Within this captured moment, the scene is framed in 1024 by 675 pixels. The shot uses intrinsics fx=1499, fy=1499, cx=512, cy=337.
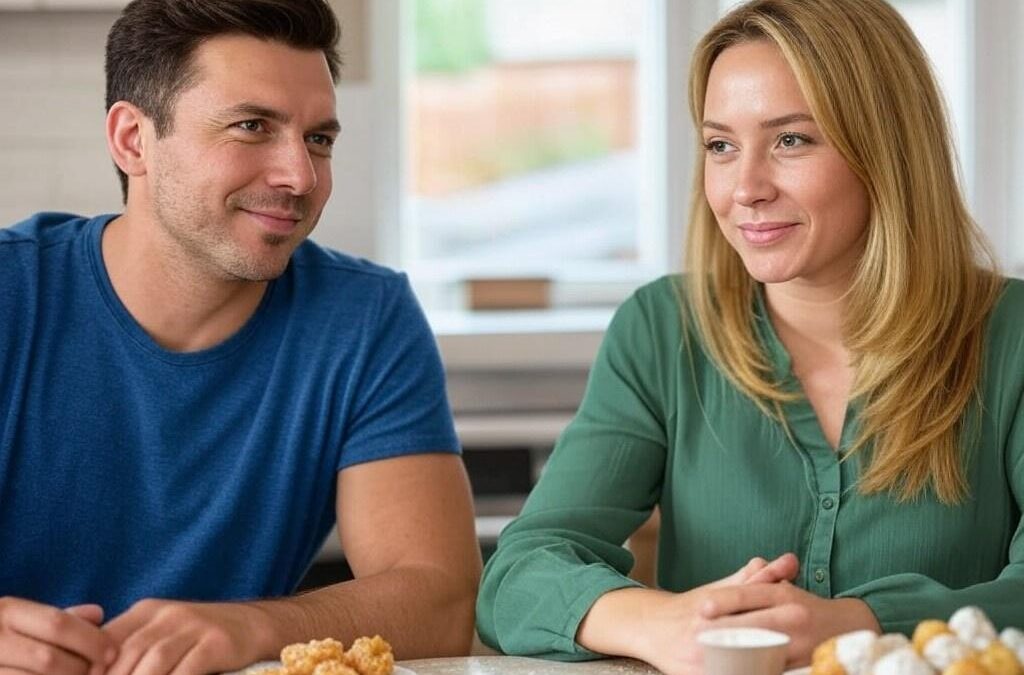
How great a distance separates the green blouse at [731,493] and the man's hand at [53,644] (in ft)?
1.37

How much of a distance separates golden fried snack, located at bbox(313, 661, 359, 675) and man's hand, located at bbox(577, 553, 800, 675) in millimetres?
298

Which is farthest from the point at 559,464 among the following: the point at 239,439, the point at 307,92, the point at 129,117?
the point at 129,117

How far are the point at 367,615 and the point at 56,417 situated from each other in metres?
0.50

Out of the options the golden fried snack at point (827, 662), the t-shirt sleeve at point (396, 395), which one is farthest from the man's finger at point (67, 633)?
the golden fried snack at point (827, 662)

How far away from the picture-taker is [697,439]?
1821 millimetres

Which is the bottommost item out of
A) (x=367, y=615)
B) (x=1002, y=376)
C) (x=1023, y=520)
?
(x=367, y=615)

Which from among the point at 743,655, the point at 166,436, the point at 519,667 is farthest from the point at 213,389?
the point at 743,655

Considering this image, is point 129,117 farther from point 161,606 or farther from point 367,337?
point 161,606

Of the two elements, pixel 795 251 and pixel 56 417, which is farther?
pixel 56 417

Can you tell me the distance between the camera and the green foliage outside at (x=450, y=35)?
405cm

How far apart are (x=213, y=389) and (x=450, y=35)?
2.32 meters

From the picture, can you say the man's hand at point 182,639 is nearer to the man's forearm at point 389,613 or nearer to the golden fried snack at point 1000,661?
the man's forearm at point 389,613

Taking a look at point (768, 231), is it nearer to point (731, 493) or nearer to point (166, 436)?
point (731, 493)

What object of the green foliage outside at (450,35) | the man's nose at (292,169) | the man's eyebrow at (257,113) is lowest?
the man's nose at (292,169)
